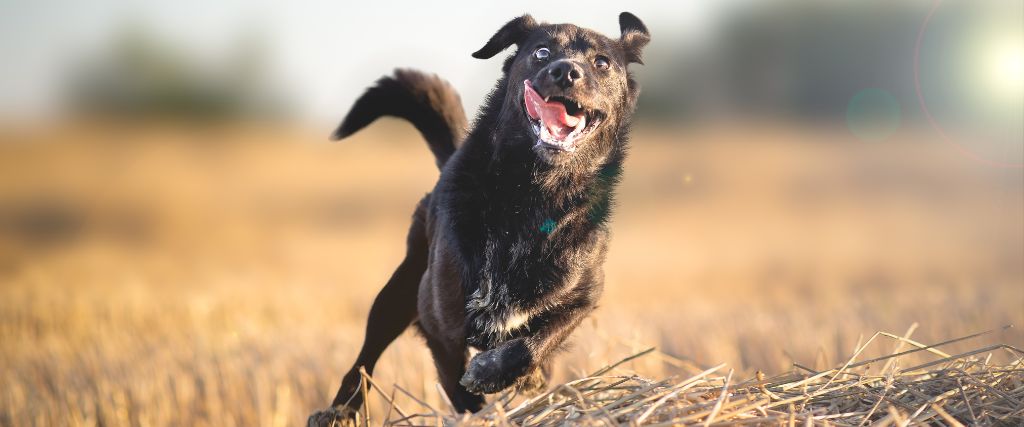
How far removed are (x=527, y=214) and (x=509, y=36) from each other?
0.91 metres

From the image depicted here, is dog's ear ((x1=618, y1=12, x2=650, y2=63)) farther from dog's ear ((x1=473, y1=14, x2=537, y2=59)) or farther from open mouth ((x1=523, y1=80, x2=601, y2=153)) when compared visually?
open mouth ((x1=523, y1=80, x2=601, y2=153))

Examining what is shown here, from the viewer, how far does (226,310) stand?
873 cm

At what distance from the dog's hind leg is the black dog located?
1.7 inches

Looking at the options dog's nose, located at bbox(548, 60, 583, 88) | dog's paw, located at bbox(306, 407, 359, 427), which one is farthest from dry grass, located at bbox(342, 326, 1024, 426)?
dog's nose, located at bbox(548, 60, 583, 88)

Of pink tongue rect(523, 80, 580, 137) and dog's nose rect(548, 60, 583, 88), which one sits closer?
dog's nose rect(548, 60, 583, 88)

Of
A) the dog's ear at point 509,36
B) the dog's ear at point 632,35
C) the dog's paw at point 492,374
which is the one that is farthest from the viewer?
the dog's ear at point 632,35

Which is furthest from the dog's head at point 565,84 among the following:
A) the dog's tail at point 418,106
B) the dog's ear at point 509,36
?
the dog's tail at point 418,106

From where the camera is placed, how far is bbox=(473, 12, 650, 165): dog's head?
11.2 feet

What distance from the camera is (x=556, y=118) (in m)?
3.49

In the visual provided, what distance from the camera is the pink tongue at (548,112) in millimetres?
3465

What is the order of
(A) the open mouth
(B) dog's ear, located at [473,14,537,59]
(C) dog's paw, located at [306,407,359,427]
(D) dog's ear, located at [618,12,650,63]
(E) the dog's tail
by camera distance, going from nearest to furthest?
(A) the open mouth → (C) dog's paw, located at [306,407,359,427] → (B) dog's ear, located at [473,14,537,59] → (D) dog's ear, located at [618,12,650,63] → (E) the dog's tail

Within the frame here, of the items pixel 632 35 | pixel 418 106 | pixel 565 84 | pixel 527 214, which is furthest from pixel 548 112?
pixel 418 106

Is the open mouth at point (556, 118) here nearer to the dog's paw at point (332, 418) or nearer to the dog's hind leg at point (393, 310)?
the dog's hind leg at point (393, 310)

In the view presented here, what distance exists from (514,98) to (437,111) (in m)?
1.07
